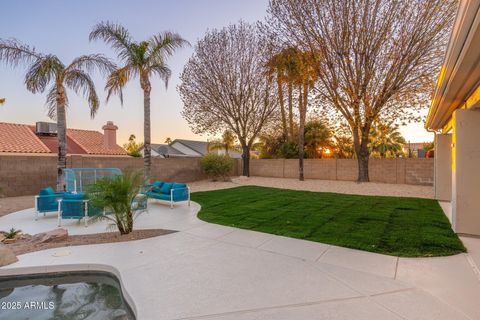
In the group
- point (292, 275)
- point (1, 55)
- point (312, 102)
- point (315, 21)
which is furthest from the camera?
point (312, 102)

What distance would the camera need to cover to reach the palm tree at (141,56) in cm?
1238

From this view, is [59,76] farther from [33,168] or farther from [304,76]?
[304,76]

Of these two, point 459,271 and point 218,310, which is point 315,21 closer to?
point 459,271

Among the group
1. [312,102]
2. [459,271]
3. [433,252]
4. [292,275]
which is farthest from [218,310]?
[312,102]

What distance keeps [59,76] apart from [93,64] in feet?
4.60

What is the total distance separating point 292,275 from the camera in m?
3.91

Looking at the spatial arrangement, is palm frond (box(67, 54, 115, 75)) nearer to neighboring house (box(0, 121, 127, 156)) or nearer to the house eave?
neighboring house (box(0, 121, 127, 156))

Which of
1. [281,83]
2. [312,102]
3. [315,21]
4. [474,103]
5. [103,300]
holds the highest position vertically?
[315,21]

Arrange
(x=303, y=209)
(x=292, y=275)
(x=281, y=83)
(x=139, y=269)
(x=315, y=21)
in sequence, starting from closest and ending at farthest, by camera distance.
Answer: (x=292, y=275) → (x=139, y=269) → (x=303, y=209) → (x=315, y=21) → (x=281, y=83)

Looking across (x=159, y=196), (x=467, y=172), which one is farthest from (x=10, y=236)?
(x=467, y=172)

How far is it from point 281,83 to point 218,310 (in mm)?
18590

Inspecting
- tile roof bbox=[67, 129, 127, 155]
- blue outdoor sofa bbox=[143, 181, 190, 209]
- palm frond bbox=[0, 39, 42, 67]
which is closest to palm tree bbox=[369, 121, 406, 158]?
blue outdoor sofa bbox=[143, 181, 190, 209]

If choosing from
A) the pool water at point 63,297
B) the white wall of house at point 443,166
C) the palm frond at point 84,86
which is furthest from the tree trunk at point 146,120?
the white wall of house at point 443,166

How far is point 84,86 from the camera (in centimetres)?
1198
